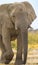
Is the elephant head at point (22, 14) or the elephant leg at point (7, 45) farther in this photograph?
the elephant leg at point (7, 45)

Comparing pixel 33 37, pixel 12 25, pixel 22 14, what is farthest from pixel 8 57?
pixel 33 37

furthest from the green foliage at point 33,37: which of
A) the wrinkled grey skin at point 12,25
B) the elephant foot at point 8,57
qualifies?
the elephant foot at point 8,57

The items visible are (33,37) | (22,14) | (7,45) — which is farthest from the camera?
(33,37)

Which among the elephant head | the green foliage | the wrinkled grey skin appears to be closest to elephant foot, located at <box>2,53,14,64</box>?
the wrinkled grey skin

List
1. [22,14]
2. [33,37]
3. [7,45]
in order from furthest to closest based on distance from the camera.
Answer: [33,37] → [7,45] → [22,14]

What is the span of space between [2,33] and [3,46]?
0.35m

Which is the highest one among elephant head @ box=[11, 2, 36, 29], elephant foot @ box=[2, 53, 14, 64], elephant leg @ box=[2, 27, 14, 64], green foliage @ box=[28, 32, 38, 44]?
elephant head @ box=[11, 2, 36, 29]

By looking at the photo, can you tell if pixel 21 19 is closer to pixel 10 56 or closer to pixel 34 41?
pixel 10 56

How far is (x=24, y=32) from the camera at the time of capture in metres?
7.61

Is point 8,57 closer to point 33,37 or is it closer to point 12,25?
point 12,25

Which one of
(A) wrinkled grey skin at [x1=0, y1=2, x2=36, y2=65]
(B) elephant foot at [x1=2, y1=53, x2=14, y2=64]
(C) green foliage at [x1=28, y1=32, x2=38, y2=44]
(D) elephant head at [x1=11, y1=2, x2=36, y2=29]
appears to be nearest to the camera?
(D) elephant head at [x1=11, y1=2, x2=36, y2=29]

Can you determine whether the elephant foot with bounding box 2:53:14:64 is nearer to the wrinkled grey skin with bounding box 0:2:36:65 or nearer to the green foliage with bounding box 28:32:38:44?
the wrinkled grey skin with bounding box 0:2:36:65

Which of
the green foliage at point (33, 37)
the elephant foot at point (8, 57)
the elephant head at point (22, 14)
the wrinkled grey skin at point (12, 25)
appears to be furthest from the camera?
the green foliage at point (33, 37)

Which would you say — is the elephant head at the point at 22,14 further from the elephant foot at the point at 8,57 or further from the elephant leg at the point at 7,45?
the elephant foot at the point at 8,57
